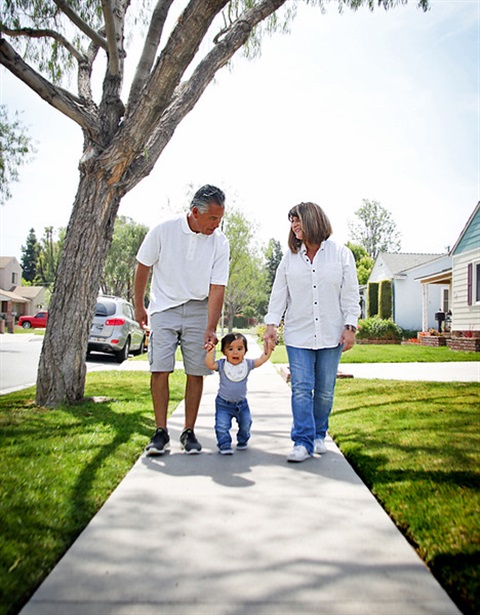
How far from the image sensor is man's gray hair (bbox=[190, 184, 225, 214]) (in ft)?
14.1

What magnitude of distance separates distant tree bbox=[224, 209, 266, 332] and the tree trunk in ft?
80.5

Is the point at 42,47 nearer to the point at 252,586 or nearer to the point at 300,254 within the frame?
the point at 300,254

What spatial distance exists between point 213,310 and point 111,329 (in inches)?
417

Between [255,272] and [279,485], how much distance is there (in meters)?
32.9

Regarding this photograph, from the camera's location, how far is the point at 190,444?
4371 millimetres

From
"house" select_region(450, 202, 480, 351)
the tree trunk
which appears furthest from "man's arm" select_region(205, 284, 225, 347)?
"house" select_region(450, 202, 480, 351)

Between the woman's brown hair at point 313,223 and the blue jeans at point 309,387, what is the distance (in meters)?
0.83

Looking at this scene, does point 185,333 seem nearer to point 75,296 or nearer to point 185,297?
point 185,297

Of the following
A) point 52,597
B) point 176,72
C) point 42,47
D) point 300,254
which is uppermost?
point 42,47

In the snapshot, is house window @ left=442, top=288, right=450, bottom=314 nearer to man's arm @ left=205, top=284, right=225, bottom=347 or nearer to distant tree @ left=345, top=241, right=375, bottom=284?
man's arm @ left=205, top=284, right=225, bottom=347

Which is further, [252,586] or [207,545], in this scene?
[207,545]

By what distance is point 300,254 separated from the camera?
4.42 metres

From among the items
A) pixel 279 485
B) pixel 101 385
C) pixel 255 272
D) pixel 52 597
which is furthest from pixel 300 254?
pixel 255 272

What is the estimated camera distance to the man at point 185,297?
4.40 metres
